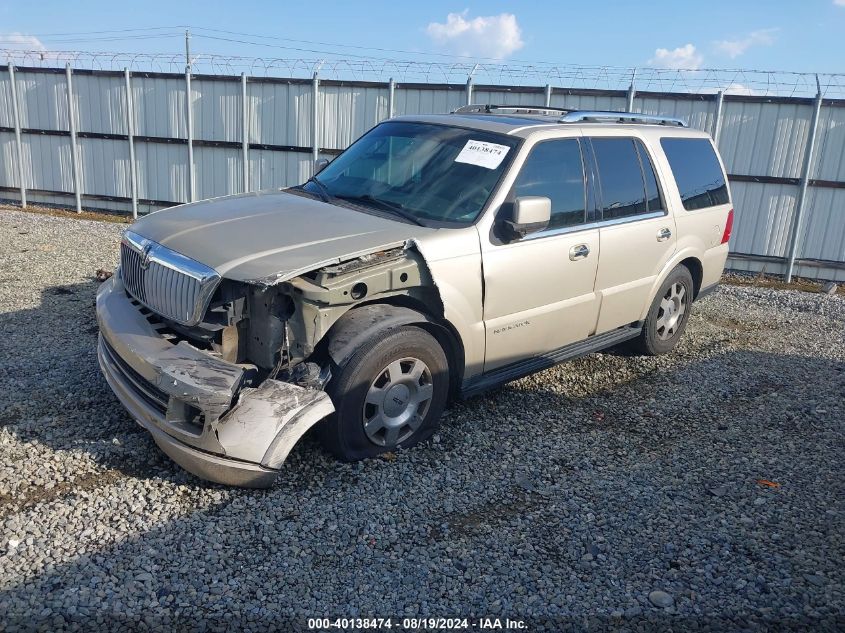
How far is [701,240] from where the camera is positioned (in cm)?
663

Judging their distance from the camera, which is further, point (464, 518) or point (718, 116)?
point (718, 116)

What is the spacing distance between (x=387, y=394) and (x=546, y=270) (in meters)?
1.50

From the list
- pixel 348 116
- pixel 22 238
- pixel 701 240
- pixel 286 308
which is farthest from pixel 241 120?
pixel 286 308

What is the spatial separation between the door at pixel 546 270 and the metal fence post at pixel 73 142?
1106cm

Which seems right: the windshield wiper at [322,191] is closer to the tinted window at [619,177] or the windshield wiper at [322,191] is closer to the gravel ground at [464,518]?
the gravel ground at [464,518]

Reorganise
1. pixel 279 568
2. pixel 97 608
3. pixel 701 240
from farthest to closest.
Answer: pixel 701 240, pixel 279 568, pixel 97 608

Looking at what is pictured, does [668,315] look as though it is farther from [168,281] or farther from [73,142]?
[73,142]

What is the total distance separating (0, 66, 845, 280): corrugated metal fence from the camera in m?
10.4

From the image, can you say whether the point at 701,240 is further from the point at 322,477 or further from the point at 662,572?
the point at 322,477

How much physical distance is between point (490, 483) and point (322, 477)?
39.6 inches

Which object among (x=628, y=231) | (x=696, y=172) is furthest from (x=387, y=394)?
(x=696, y=172)

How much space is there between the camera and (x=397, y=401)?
4.43 m

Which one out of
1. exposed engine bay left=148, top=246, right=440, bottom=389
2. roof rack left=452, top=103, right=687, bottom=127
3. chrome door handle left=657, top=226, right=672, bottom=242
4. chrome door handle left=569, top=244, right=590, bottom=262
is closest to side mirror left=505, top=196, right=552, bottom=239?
chrome door handle left=569, top=244, right=590, bottom=262

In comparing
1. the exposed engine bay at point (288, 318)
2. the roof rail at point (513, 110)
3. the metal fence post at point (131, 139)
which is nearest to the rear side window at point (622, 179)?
the roof rail at point (513, 110)
